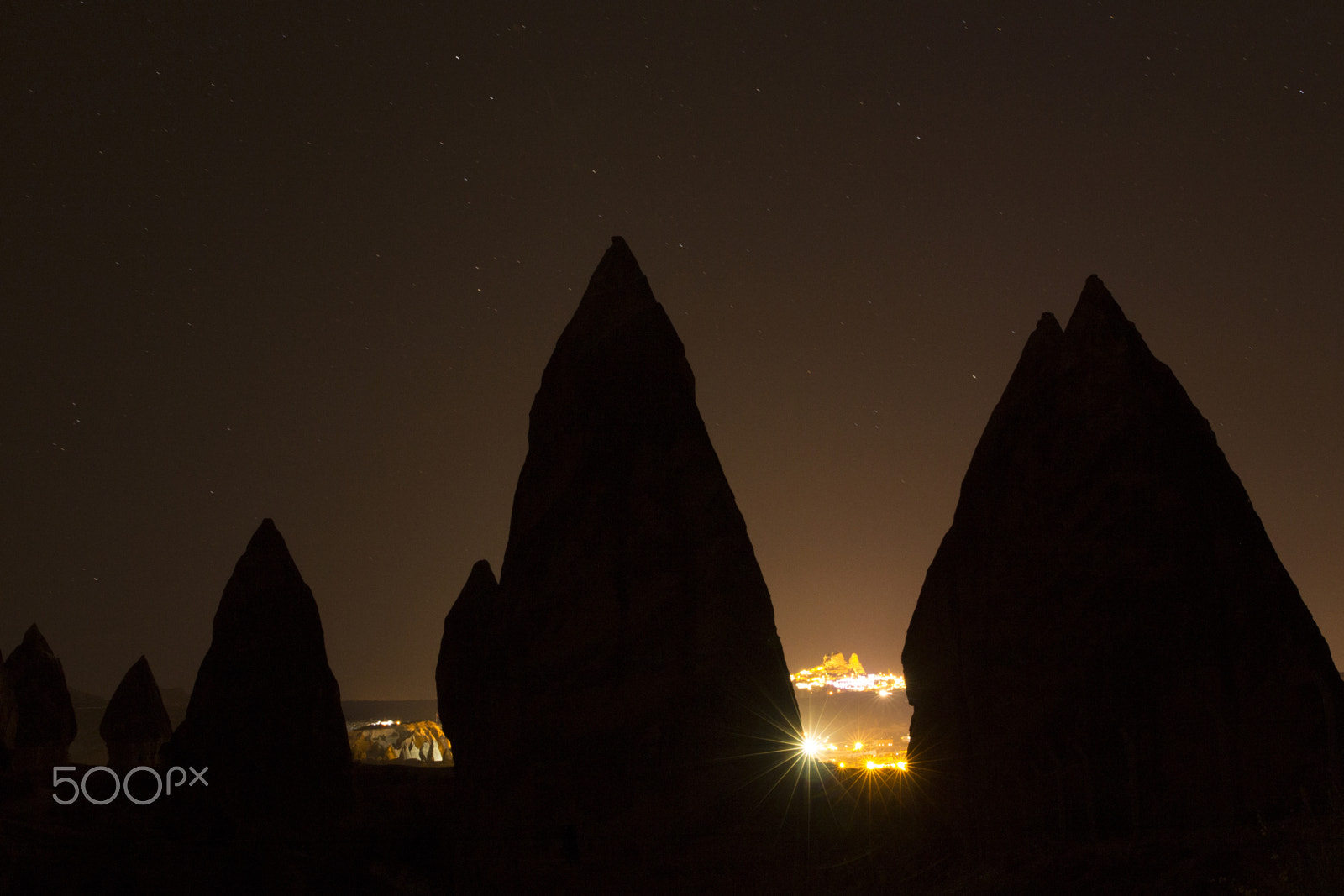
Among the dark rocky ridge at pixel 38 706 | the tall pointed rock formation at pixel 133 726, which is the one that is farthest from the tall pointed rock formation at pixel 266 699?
the dark rocky ridge at pixel 38 706

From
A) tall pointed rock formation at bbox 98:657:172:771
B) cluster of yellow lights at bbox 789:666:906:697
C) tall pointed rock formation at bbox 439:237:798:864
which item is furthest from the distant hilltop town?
tall pointed rock formation at bbox 98:657:172:771

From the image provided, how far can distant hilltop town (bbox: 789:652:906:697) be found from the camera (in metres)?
34.0

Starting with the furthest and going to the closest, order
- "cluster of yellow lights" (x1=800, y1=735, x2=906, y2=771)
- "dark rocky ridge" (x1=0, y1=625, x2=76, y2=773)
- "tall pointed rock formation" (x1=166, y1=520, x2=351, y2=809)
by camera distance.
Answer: "dark rocky ridge" (x1=0, y1=625, x2=76, y2=773) < "tall pointed rock formation" (x1=166, y1=520, x2=351, y2=809) < "cluster of yellow lights" (x1=800, y1=735, x2=906, y2=771)

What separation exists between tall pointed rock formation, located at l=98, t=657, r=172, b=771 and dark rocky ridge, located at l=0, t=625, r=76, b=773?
A: 1472 mm

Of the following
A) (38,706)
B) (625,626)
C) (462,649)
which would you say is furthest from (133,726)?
(625,626)

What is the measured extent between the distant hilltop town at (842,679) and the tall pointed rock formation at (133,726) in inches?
819

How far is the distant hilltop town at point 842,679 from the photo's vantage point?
34.0 meters

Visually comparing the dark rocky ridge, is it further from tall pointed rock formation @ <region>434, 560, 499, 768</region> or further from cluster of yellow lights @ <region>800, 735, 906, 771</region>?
cluster of yellow lights @ <region>800, 735, 906, 771</region>

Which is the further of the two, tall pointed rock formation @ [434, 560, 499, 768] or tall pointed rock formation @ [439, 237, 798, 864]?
tall pointed rock formation @ [434, 560, 499, 768]

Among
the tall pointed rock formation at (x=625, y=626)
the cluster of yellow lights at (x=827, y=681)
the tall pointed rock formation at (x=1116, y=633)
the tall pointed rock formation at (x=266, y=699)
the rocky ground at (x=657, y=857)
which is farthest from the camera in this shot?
the cluster of yellow lights at (x=827, y=681)

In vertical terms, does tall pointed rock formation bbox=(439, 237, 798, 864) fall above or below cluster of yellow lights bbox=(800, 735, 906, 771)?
above

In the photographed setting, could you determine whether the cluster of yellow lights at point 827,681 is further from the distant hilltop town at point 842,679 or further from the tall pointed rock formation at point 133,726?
the tall pointed rock formation at point 133,726
